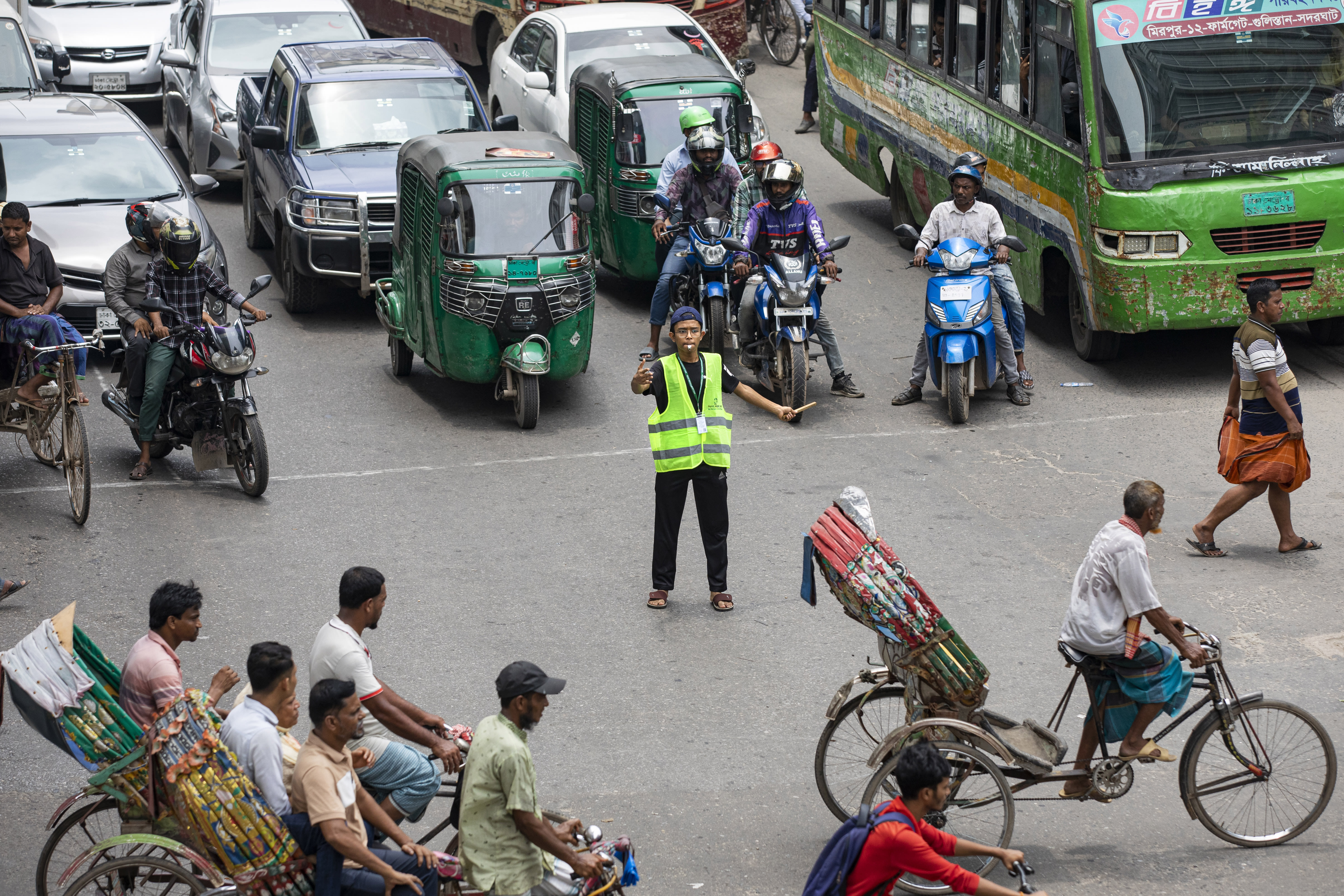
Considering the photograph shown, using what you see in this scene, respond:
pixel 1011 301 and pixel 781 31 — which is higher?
pixel 781 31

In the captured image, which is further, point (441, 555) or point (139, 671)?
point (441, 555)

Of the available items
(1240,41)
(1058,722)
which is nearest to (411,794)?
(1058,722)

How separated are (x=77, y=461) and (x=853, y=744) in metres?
5.46

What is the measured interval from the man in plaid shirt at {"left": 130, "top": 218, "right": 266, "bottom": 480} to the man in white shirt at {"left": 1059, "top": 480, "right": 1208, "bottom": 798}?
6.08m

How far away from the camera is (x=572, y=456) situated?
1145 centimetres

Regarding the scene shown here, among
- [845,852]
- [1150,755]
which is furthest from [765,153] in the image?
[845,852]

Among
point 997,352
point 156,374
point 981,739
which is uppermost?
point 981,739

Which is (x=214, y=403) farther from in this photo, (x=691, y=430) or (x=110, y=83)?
(x=110, y=83)

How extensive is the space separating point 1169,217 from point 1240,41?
1.51 meters

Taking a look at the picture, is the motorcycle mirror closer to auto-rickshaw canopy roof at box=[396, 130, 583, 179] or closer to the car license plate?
auto-rickshaw canopy roof at box=[396, 130, 583, 179]

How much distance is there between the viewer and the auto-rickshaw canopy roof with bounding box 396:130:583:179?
1212 centimetres

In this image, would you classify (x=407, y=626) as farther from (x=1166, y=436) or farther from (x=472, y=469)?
(x=1166, y=436)

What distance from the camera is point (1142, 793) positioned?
7.01 metres

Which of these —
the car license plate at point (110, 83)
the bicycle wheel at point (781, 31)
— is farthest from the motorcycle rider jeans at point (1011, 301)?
the car license plate at point (110, 83)
